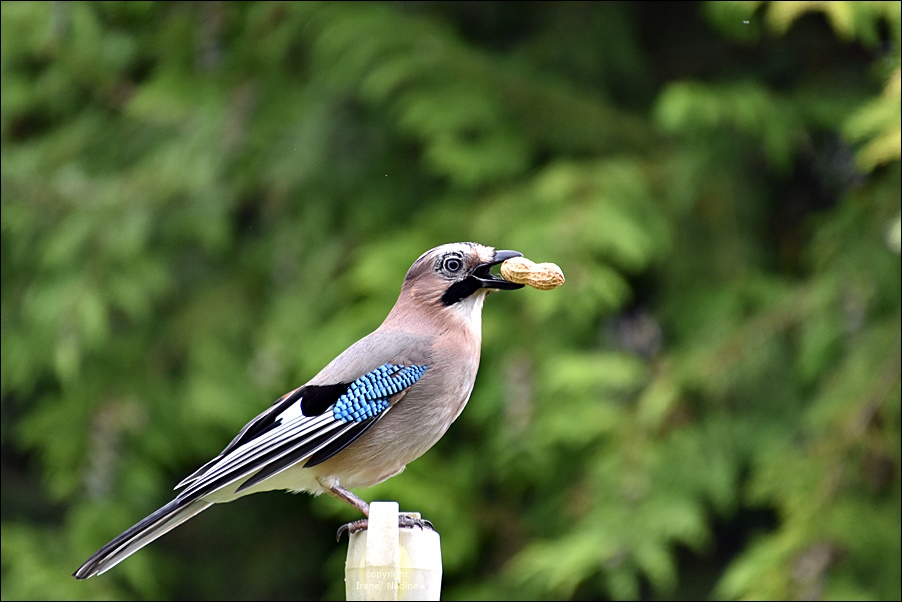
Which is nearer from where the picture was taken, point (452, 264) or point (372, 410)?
point (372, 410)

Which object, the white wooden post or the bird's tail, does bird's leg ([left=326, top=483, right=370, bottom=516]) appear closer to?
the bird's tail

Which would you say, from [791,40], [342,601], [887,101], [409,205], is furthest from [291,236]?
[887,101]

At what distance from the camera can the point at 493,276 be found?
3.04 metres

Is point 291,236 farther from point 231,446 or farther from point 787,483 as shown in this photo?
point 231,446

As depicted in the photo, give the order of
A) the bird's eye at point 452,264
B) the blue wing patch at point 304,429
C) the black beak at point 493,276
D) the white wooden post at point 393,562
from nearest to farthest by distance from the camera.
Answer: the white wooden post at point 393,562 → the blue wing patch at point 304,429 → the black beak at point 493,276 → the bird's eye at point 452,264

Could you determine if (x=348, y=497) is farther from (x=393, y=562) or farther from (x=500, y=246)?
(x=500, y=246)

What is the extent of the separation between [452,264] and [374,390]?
392 millimetres

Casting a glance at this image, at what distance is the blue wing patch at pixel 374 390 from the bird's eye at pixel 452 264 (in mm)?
282

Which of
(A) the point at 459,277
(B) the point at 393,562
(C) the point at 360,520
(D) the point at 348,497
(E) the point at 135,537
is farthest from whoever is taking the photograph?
(A) the point at 459,277

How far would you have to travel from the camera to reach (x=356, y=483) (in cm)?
288

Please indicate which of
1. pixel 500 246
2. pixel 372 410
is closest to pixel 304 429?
pixel 372 410

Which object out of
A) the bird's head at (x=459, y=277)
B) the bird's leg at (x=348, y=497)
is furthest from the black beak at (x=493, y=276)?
the bird's leg at (x=348, y=497)

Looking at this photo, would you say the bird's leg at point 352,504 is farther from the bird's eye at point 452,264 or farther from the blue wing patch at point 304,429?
the bird's eye at point 452,264

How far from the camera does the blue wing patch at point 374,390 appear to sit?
2.78 metres
